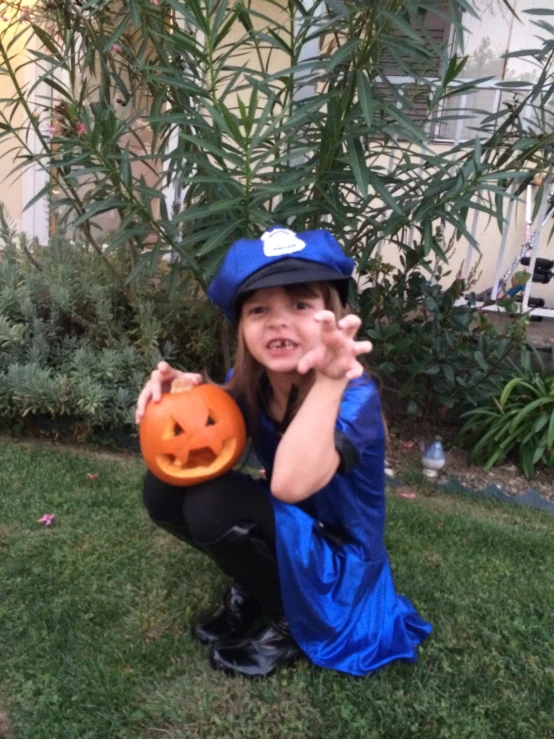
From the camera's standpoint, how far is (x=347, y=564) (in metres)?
1.84

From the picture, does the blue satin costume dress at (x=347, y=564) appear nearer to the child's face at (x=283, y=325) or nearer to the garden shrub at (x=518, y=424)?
the child's face at (x=283, y=325)

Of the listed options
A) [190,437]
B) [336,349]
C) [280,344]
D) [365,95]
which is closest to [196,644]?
[190,437]

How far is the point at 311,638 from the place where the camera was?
1858mm

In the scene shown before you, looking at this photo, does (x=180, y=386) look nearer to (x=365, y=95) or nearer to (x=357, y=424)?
(x=357, y=424)

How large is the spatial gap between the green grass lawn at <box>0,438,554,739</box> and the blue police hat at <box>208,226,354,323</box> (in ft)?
3.62

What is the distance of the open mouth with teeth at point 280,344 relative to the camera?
1.69 m

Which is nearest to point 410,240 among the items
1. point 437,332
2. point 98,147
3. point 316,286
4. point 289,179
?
point 437,332

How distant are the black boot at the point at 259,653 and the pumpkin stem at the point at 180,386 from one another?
2.47 ft

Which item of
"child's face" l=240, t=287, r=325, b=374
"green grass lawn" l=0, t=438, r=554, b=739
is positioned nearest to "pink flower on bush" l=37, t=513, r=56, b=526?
"green grass lawn" l=0, t=438, r=554, b=739

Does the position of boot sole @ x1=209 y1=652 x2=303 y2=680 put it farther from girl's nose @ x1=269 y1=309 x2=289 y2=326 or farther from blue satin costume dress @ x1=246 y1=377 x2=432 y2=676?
girl's nose @ x1=269 y1=309 x2=289 y2=326

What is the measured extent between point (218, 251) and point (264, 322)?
4.42 feet

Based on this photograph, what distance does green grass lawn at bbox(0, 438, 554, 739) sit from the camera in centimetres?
175

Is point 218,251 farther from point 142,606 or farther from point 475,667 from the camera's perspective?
point 475,667

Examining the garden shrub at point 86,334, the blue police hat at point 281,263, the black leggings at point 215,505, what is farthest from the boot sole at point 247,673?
the garden shrub at point 86,334
